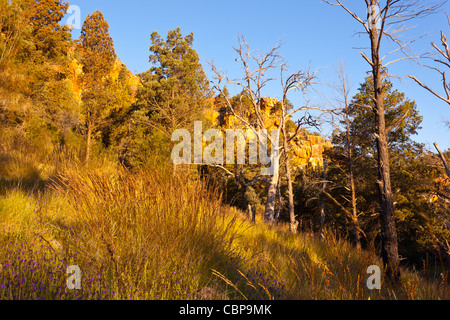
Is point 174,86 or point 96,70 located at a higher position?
point 96,70

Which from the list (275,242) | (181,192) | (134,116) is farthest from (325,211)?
(181,192)

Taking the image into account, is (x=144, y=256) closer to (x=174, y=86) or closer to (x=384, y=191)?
(x=384, y=191)

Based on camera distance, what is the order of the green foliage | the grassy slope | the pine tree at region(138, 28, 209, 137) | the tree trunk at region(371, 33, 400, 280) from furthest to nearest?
the green foliage → the pine tree at region(138, 28, 209, 137) → the tree trunk at region(371, 33, 400, 280) → the grassy slope

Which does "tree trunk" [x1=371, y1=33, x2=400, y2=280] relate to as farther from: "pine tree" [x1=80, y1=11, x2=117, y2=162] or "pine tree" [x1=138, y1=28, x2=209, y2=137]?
"pine tree" [x1=80, y1=11, x2=117, y2=162]

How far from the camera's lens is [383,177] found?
5.09 meters

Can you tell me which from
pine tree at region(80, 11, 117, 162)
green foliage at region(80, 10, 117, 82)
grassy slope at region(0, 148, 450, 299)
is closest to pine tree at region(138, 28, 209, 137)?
pine tree at region(80, 11, 117, 162)

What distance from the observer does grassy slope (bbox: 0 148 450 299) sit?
2.42m

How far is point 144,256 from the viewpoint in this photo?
110 inches

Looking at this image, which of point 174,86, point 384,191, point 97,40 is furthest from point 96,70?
point 384,191

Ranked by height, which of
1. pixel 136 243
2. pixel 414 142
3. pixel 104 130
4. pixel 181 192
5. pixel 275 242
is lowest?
pixel 275 242

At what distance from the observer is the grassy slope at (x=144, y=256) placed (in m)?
2.42
